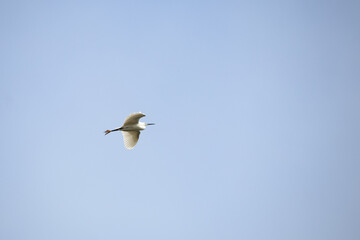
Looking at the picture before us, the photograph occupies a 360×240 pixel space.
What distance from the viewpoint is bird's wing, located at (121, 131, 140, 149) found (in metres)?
21.6

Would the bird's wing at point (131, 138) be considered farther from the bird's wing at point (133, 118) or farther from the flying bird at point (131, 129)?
the bird's wing at point (133, 118)

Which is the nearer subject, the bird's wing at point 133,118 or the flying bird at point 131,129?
the bird's wing at point 133,118

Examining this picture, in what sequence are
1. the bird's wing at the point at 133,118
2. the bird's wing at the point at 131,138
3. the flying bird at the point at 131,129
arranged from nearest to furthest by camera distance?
the bird's wing at the point at 133,118
the flying bird at the point at 131,129
the bird's wing at the point at 131,138

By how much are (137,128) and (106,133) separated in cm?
173

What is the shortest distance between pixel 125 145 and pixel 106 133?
1730 millimetres

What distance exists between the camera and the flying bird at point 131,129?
64.4 ft

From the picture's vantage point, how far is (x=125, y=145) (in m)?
21.7

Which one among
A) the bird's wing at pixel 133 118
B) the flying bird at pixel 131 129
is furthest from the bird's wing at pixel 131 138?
the bird's wing at pixel 133 118

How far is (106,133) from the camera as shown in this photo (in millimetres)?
20391

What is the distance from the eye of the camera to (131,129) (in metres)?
20.6

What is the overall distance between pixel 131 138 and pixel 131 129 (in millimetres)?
1237

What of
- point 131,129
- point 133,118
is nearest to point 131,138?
point 131,129

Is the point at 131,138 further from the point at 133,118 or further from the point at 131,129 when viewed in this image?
the point at 133,118

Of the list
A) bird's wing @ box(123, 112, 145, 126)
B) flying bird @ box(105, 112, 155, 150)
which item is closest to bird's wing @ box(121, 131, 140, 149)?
flying bird @ box(105, 112, 155, 150)
